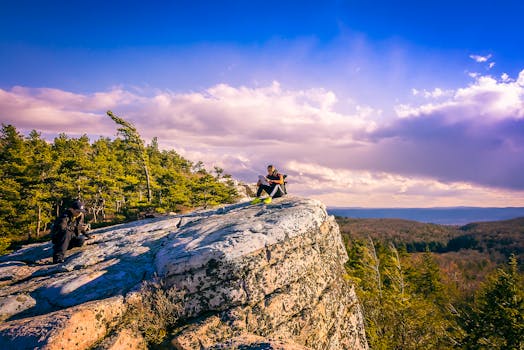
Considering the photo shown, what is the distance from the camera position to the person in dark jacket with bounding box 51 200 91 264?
9.75 m

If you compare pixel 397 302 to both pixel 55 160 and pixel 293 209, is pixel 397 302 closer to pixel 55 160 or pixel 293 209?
pixel 293 209

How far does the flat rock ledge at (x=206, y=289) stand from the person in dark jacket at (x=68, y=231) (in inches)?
18.8

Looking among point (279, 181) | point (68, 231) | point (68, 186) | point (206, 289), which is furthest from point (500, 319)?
point (68, 186)

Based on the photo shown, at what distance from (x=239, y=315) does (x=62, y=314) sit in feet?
13.4

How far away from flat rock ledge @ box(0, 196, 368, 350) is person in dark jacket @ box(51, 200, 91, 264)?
0.48 meters

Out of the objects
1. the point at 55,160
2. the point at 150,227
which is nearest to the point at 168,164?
the point at 55,160

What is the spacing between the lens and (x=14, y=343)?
5156 millimetres

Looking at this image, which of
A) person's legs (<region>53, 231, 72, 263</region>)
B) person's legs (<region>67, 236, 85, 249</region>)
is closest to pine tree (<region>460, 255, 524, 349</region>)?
person's legs (<region>67, 236, 85, 249</region>)

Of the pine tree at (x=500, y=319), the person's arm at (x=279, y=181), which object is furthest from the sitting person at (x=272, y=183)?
the pine tree at (x=500, y=319)

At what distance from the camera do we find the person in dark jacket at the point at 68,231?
9750mm

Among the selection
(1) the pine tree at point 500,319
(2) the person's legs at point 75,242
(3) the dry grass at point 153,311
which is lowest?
(1) the pine tree at point 500,319

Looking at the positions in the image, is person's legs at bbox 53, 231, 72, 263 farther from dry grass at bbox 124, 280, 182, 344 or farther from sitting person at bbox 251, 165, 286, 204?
sitting person at bbox 251, 165, 286, 204

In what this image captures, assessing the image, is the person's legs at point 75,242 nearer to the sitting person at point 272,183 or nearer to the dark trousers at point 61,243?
the dark trousers at point 61,243

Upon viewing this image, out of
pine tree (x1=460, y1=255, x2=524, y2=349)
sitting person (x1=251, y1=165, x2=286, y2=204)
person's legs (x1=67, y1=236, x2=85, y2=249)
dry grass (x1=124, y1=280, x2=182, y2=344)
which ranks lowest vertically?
pine tree (x1=460, y1=255, x2=524, y2=349)
